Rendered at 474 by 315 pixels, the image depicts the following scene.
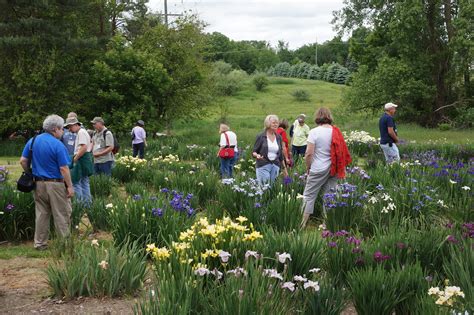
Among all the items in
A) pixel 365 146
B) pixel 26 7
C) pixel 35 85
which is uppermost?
pixel 26 7

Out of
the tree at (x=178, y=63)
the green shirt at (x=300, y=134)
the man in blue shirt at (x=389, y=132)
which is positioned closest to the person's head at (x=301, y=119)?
the green shirt at (x=300, y=134)

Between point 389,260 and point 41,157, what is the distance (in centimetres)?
427

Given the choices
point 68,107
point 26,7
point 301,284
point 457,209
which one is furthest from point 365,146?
point 26,7

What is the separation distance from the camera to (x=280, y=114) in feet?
148

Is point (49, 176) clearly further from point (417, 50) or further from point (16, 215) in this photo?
point (417, 50)

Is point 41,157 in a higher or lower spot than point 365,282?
higher

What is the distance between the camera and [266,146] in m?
8.09

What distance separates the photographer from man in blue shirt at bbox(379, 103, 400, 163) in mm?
10148

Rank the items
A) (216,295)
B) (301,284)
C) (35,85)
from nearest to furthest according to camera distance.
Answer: (216,295), (301,284), (35,85)

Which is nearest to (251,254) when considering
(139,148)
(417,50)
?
(139,148)

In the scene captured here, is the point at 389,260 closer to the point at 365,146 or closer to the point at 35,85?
the point at 365,146

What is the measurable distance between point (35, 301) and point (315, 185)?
3722 millimetres

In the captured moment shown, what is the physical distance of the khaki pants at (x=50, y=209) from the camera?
20.7 feet

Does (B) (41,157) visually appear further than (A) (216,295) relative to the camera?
Yes
